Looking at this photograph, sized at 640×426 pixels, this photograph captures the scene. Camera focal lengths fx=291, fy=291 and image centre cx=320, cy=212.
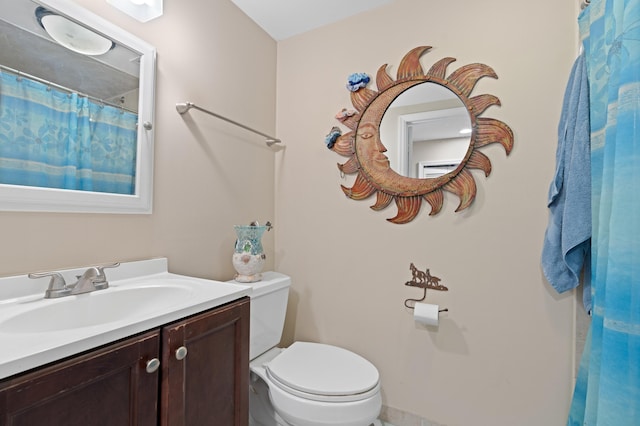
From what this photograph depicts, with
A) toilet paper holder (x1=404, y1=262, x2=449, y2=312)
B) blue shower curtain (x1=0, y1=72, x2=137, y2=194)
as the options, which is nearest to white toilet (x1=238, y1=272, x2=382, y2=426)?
toilet paper holder (x1=404, y1=262, x2=449, y2=312)

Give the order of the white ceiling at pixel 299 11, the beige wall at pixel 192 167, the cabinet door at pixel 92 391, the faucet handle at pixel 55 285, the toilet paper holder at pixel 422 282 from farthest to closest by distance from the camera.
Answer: the white ceiling at pixel 299 11 → the toilet paper holder at pixel 422 282 → the beige wall at pixel 192 167 → the faucet handle at pixel 55 285 → the cabinet door at pixel 92 391

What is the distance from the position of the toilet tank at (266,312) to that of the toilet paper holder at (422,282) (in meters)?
0.67

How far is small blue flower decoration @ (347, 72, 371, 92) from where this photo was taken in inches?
66.7

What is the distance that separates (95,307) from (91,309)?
0.04ft

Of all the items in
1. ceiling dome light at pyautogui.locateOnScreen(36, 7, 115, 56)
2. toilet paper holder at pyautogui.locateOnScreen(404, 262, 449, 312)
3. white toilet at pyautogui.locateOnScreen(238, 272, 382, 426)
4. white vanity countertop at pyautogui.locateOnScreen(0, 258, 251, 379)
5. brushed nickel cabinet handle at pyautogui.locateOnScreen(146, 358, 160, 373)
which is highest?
ceiling dome light at pyautogui.locateOnScreen(36, 7, 115, 56)

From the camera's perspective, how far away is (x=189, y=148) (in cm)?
142

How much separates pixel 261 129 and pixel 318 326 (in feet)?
4.30

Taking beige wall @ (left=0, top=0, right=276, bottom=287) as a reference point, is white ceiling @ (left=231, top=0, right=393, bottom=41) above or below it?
above

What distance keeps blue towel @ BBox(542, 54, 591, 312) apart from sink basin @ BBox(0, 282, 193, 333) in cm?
145

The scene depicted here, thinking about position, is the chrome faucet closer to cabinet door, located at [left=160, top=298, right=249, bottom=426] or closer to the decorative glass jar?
cabinet door, located at [left=160, top=298, right=249, bottom=426]

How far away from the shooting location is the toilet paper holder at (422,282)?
1.52 meters

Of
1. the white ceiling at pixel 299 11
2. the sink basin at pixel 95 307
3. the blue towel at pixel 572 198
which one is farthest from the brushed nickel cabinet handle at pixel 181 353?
the white ceiling at pixel 299 11

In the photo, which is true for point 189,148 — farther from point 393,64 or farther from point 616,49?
point 616,49

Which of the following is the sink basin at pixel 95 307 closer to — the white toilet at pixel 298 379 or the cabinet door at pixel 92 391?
the cabinet door at pixel 92 391
